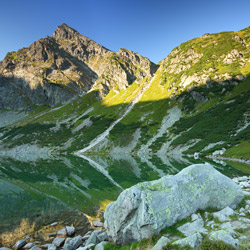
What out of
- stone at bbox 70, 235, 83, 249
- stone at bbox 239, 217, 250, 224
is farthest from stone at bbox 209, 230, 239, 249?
stone at bbox 70, 235, 83, 249

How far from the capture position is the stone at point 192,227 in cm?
988

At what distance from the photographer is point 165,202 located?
11.2 m

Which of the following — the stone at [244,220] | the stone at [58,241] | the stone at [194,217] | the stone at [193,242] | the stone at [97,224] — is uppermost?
the stone at [193,242]

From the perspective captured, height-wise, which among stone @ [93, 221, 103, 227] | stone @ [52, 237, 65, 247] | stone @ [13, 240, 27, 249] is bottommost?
stone @ [93, 221, 103, 227]

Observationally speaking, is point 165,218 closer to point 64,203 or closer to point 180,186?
point 180,186

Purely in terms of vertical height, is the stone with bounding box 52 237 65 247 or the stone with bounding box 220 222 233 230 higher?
the stone with bounding box 220 222 233 230

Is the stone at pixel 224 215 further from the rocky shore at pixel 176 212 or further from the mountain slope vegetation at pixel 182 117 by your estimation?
the mountain slope vegetation at pixel 182 117

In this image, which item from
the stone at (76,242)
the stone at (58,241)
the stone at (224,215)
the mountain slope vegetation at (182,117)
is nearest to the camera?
the stone at (224,215)

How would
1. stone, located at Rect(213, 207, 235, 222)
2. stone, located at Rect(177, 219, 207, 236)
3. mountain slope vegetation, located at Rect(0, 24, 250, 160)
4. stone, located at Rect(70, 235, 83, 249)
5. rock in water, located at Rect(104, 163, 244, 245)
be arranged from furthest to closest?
mountain slope vegetation, located at Rect(0, 24, 250, 160)
stone, located at Rect(70, 235, 83, 249)
rock in water, located at Rect(104, 163, 244, 245)
stone, located at Rect(213, 207, 235, 222)
stone, located at Rect(177, 219, 207, 236)

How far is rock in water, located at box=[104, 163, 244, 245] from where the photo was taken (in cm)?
1070

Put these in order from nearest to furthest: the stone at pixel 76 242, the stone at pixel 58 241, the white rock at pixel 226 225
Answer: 1. the white rock at pixel 226 225
2. the stone at pixel 76 242
3. the stone at pixel 58 241

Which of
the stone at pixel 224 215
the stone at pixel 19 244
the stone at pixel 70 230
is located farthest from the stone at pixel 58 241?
the stone at pixel 224 215

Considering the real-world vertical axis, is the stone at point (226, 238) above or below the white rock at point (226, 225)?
above

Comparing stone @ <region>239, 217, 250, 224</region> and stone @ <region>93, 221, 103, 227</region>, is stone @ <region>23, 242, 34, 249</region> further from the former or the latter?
stone @ <region>239, 217, 250, 224</region>
